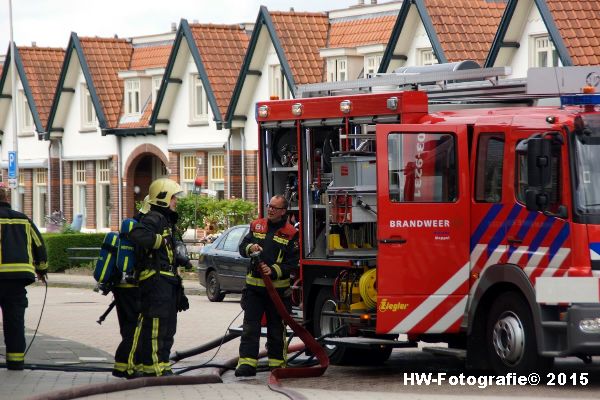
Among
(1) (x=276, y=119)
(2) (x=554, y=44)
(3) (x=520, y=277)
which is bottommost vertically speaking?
(3) (x=520, y=277)

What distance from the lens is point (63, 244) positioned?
136ft

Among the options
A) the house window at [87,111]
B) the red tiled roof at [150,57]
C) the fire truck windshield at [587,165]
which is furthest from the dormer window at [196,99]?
the fire truck windshield at [587,165]

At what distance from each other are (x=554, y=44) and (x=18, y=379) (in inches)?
834

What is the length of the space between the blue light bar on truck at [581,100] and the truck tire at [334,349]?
3.23m

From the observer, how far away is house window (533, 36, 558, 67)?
33.8m

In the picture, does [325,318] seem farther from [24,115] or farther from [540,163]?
[24,115]

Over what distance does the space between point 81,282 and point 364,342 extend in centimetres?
2293

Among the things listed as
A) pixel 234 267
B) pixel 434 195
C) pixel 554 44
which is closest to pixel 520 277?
pixel 434 195

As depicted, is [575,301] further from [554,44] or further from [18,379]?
[554,44]

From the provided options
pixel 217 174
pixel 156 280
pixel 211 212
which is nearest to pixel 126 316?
pixel 156 280

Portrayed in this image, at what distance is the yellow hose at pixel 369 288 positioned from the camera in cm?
1447

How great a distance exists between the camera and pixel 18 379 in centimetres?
1402

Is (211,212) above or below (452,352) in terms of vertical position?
above

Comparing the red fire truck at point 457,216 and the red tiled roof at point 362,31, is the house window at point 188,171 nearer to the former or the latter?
the red tiled roof at point 362,31
